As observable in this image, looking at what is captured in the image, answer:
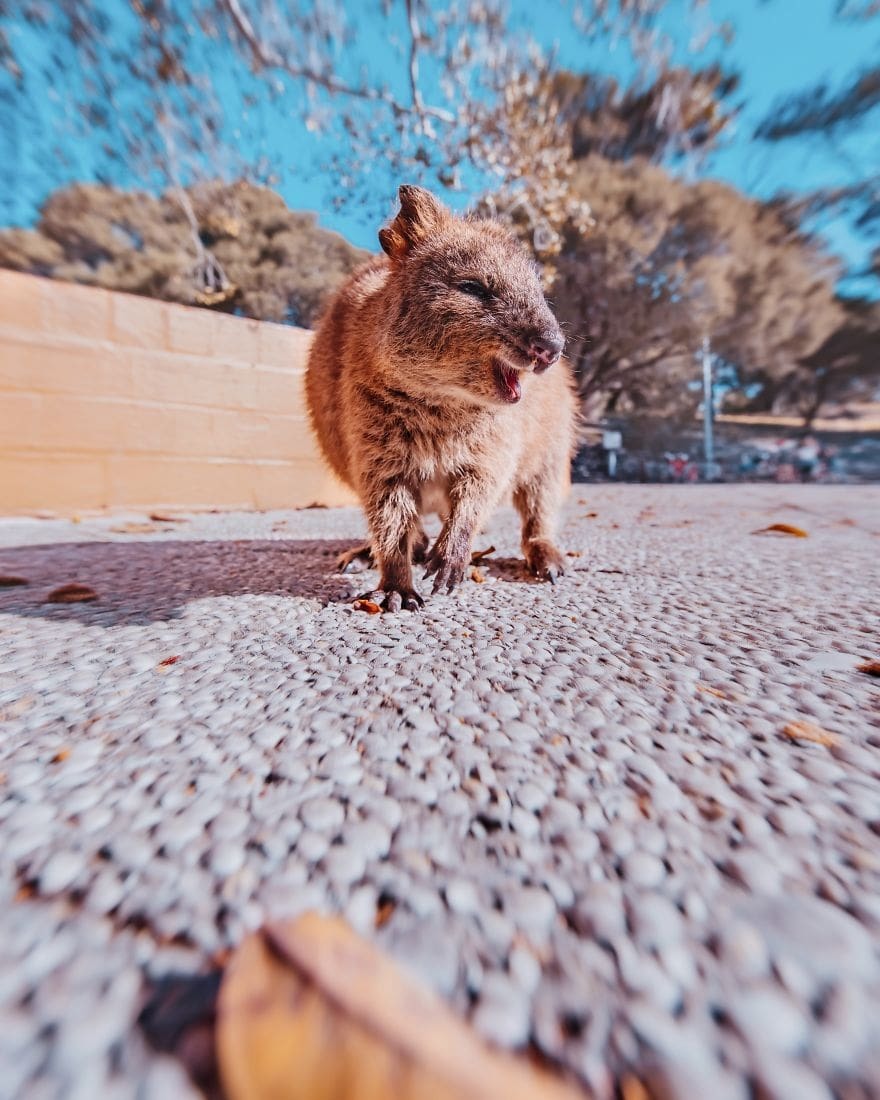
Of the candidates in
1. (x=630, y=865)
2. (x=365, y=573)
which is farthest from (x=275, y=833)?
(x=365, y=573)

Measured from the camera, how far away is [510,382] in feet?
5.34

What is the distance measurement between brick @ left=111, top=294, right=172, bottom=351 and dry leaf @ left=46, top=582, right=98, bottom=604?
3184mm

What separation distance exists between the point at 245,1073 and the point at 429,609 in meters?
1.21

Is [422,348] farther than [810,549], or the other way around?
[810,549]

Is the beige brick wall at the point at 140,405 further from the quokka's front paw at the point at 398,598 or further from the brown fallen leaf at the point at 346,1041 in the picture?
Answer: the brown fallen leaf at the point at 346,1041

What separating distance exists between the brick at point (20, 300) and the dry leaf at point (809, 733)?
15.9 feet

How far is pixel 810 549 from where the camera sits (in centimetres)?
250

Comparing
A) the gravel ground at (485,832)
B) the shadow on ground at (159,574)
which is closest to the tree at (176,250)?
the shadow on ground at (159,574)

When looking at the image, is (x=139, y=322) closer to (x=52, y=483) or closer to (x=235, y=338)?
(x=235, y=338)

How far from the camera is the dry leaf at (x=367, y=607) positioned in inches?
60.2

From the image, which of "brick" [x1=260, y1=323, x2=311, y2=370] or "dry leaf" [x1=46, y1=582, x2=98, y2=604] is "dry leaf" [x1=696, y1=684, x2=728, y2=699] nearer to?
"dry leaf" [x1=46, y1=582, x2=98, y2=604]

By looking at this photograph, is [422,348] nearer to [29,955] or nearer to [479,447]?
[479,447]

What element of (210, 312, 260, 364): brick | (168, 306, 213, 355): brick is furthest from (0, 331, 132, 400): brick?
(210, 312, 260, 364): brick

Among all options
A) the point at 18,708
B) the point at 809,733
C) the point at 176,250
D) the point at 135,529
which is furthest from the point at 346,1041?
the point at 176,250
